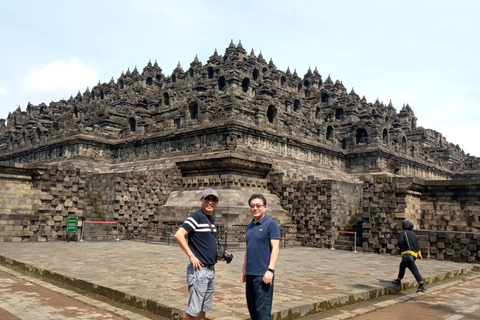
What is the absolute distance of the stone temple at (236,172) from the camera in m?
17.0

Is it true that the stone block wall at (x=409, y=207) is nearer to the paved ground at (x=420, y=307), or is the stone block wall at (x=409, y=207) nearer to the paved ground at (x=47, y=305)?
the paved ground at (x=420, y=307)

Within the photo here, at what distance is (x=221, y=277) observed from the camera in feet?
31.4

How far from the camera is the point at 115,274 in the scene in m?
9.29

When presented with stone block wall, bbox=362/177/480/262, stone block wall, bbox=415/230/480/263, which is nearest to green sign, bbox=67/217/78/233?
stone block wall, bbox=362/177/480/262

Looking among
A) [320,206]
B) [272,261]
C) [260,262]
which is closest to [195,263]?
[260,262]

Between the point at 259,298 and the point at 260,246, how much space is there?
0.61m

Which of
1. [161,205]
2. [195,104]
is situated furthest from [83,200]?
[195,104]

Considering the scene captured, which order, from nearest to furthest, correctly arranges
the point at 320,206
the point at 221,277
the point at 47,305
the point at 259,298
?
1. the point at 259,298
2. the point at 47,305
3. the point at 221,277
4. the point at 320,206

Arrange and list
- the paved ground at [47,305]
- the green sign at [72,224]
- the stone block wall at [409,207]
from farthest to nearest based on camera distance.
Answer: the green sign at [72,224] → the stone block wall at [409,207] → the paved ground at [47,305]

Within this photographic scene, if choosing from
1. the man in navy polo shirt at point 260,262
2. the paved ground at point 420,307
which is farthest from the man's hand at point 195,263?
the paved ground at point 420,307

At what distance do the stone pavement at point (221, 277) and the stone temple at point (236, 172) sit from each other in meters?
3.52

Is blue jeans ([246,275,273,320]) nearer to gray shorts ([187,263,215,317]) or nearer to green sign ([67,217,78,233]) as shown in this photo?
gray shorts ([187,263,215,317])

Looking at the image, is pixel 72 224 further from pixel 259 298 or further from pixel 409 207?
pixel 259 298

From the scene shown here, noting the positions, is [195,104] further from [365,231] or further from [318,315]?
[318,315]
